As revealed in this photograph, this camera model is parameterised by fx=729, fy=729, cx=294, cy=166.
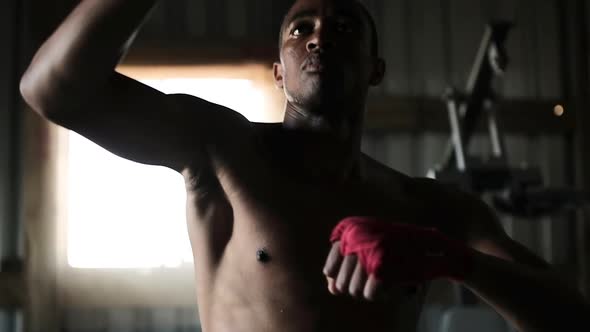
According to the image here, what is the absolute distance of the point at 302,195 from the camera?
108 centimetres

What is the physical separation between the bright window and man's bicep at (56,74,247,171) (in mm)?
1547

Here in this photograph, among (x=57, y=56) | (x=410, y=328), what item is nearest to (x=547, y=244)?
(x=410, y=328)

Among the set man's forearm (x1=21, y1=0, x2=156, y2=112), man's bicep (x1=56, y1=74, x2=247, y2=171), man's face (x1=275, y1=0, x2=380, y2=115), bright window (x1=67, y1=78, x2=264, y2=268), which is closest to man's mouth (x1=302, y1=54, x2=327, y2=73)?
man's face (x1=275, y1=0, x2=380, y2=115)

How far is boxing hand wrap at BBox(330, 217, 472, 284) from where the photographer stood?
2.54 ft

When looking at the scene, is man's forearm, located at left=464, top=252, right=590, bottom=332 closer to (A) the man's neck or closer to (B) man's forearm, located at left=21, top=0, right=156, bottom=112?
(A) the man's neck

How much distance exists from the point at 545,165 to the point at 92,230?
1.74 metres

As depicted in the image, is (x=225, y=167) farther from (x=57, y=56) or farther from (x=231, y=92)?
(x=231, y=92)

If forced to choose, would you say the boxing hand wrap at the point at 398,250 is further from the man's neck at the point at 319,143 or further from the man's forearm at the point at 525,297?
the man's neck at the point at 319,143

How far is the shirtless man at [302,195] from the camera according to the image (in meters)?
0.85

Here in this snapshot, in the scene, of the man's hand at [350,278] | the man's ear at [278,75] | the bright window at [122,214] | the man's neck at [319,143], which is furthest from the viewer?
the bright window at [122,214]

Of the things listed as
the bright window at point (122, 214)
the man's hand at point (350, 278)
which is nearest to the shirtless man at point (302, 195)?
the man's hand at point (350, 278)

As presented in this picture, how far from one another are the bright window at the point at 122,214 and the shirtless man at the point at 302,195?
1412mm

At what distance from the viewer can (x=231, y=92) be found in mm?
2674

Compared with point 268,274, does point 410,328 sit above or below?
below
